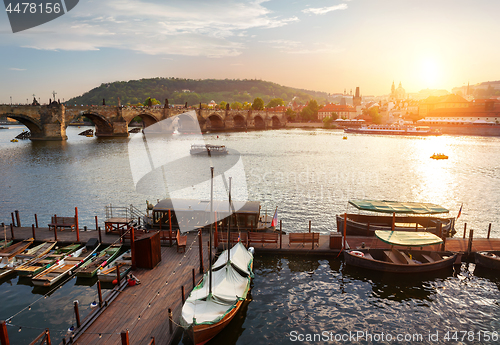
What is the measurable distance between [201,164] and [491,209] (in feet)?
167

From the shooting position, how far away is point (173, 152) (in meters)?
85.9

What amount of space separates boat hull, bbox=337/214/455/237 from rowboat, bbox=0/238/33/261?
25.0 metres

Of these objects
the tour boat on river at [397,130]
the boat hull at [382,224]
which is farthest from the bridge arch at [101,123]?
the tour boat on river at [397,130]

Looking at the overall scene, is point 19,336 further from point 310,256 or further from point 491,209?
point 491,209

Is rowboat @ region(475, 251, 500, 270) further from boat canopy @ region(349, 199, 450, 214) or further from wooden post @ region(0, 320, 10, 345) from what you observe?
wooden post @ region(0, 320, 10, 345)

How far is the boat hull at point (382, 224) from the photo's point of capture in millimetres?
26328

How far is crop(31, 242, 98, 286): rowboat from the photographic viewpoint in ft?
64.7

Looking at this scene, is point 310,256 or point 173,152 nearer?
point 310,256

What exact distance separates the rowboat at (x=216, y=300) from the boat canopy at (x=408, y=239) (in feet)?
34.8

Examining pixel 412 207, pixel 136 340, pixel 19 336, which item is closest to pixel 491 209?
pixel 412 207

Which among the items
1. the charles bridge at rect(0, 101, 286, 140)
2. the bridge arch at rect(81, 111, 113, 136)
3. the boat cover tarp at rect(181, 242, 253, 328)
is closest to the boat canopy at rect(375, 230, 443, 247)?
the boat cover tarp at rect(181, 242, 253, 328)

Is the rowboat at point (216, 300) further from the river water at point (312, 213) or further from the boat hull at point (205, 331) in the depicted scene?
the river water at point (312, 213)

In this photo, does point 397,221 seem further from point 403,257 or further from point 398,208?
point 403,257

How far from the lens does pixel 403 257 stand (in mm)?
22250
